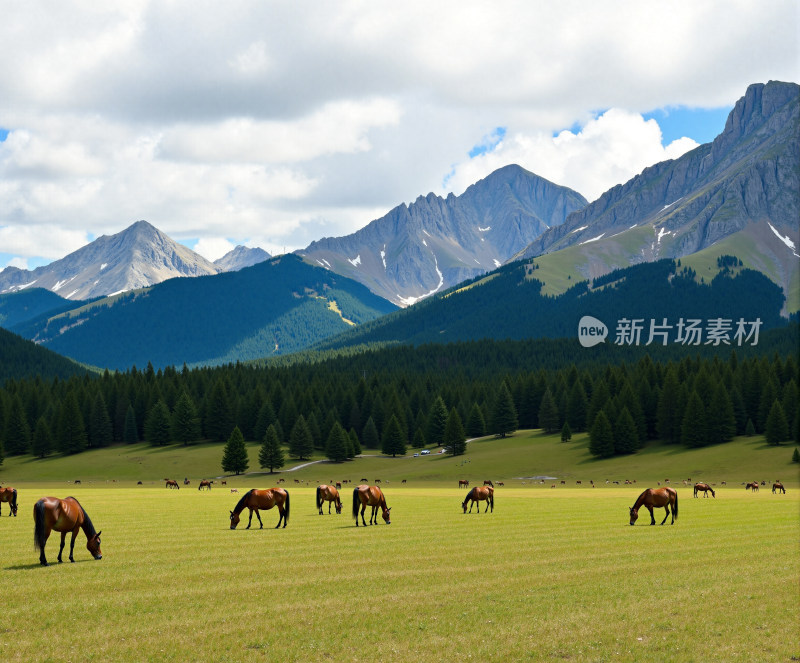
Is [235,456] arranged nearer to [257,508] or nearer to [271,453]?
[271,453]

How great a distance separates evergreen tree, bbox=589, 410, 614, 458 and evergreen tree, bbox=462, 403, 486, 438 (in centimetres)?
3849

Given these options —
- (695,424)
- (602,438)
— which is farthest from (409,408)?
(695,424)

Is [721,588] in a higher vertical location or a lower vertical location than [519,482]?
higher

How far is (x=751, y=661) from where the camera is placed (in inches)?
719

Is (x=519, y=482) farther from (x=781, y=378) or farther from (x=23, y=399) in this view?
(x=23, y=399)

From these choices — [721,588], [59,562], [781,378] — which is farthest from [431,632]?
[781,378]

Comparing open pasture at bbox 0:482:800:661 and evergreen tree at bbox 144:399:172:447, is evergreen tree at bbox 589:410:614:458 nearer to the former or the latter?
evergreen tree at bbox 144:399:172:447

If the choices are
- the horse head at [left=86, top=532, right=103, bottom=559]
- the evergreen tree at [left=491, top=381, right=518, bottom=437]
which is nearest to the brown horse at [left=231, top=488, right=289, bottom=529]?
the horse head at [left=86, top=532, right=103, bottom=559]

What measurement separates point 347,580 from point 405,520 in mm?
21517

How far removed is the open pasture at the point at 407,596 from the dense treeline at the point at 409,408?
3986 inches

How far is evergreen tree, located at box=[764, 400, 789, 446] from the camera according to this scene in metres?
119

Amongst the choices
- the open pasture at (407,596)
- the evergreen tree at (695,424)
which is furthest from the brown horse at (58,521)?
the evergreen tree at (695,424)

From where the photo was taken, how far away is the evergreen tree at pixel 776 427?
119312 mm

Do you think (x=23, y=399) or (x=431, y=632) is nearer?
(x=431, y=632)
